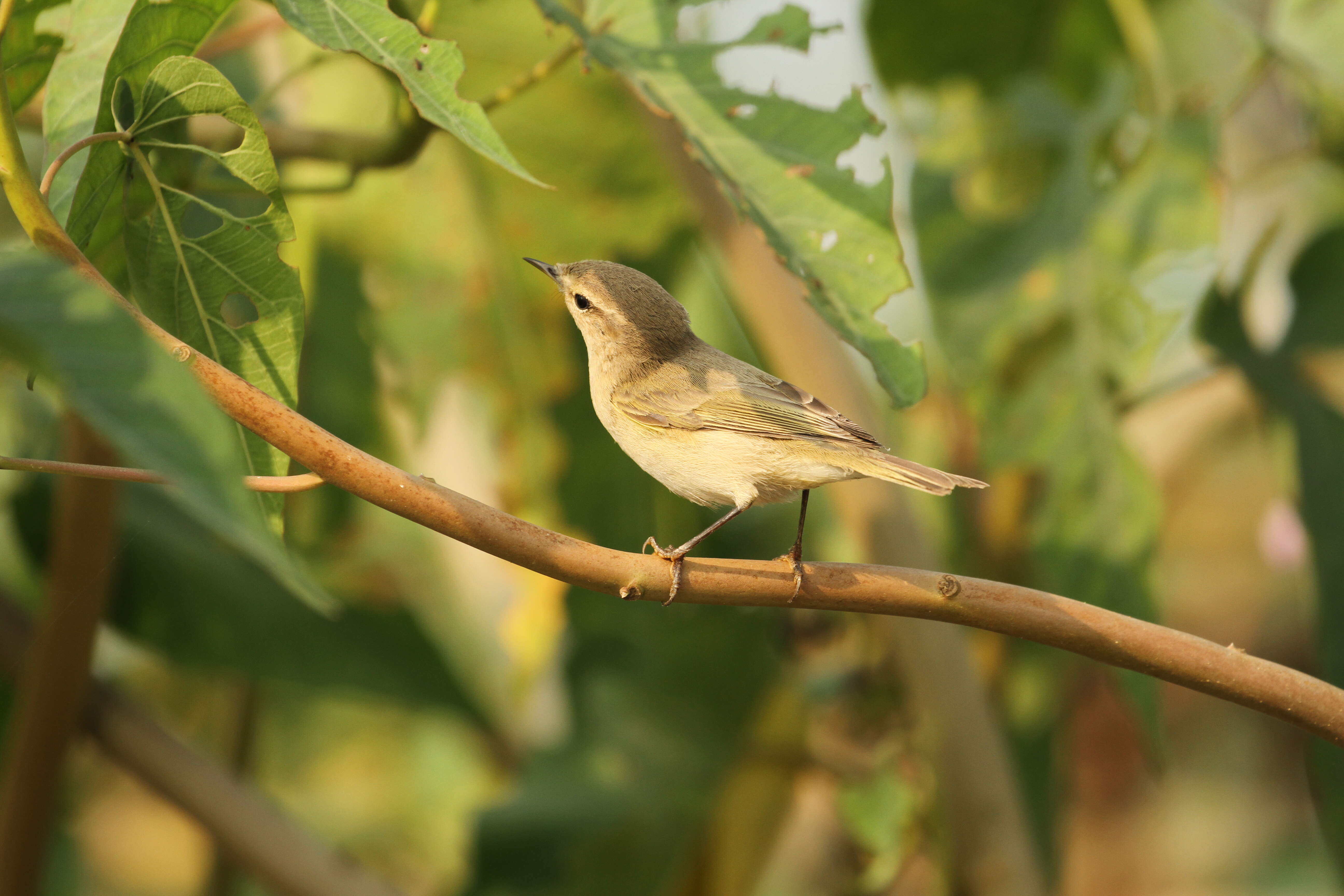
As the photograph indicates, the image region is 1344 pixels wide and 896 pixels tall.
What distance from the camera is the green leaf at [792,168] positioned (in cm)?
122

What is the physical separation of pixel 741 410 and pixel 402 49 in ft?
2.48

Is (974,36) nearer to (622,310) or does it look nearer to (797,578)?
(622,310)

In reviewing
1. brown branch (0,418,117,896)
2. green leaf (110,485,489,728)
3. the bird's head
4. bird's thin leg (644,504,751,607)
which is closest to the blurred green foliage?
green leaf (110,485,489,728)

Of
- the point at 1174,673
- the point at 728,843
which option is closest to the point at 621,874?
the point at 728,843

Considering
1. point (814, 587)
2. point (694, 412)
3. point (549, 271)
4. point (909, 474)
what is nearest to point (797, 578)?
point (814, 587)

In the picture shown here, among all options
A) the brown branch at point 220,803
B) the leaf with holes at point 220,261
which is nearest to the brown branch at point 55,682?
the brown branch at point 220,803

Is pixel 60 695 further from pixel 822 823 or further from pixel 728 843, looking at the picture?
pixel 822 823

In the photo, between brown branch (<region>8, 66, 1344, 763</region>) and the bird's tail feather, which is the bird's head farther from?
brown branch (<region>8, 66, 1344, 763</region>)

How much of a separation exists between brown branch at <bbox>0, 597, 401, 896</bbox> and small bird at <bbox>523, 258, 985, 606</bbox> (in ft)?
2.99

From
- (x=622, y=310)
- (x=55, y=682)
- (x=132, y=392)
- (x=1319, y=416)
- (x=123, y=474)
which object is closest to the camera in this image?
(x=132, y=392)

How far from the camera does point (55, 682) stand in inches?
70.0

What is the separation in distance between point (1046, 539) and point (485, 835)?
137 cm

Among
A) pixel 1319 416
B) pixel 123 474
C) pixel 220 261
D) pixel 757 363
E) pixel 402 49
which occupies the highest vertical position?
pixel 402 49

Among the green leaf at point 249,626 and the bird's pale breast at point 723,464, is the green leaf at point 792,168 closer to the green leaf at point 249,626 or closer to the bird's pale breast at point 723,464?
the bird's pale breast at point 723,464
